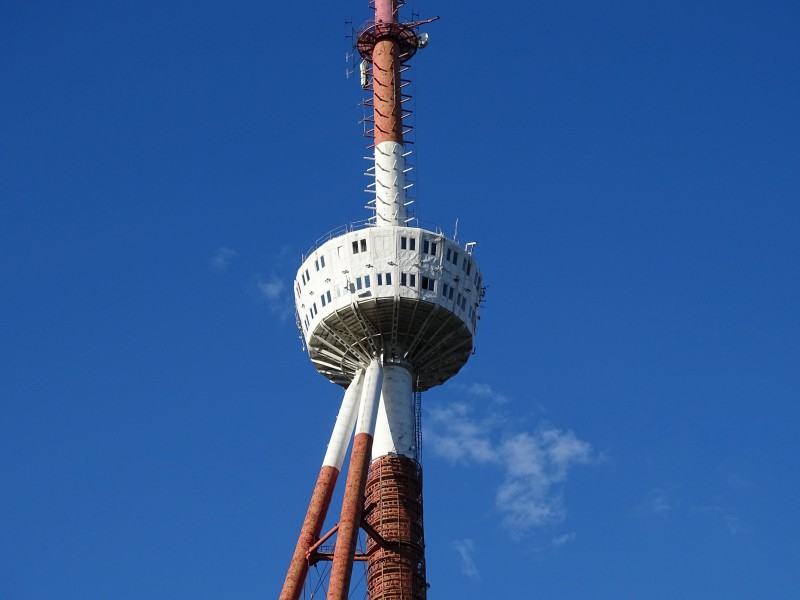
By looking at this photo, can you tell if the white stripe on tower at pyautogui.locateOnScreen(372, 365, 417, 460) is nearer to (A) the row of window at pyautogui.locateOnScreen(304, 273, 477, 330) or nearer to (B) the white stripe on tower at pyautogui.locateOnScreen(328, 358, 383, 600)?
(B) the white stripe on tower at pyautogui.locateOnScreen(328, 358, 383, 600)

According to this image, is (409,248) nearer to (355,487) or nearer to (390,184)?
(390,184)

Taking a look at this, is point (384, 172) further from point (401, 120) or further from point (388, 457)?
point (388, 457)

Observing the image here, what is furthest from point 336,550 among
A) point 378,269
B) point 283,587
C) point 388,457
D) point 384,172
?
point 384,172

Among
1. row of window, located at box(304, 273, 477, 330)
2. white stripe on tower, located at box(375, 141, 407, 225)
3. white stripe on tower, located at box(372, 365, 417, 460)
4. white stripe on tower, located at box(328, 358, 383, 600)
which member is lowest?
white stripe on tower, located at box(328, 358, 383, 600)

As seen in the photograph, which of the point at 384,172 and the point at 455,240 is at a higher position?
the point at 384,172

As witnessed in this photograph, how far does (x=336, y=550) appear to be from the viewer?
10681 cm

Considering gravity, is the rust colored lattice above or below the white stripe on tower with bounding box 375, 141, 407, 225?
below

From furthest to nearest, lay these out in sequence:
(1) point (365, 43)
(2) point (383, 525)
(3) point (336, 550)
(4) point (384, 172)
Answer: (1) point (365, 43)
(4) point (384, 172)
(2) point (383, 525)
(3) point (336, 550)

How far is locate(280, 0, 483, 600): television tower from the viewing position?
113m

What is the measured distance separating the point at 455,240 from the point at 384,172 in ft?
30.9

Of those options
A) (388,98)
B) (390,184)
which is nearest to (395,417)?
(390,184)

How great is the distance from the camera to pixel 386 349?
11844 centimetres

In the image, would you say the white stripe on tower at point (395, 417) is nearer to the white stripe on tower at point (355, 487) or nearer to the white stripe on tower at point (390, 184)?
the white stripe on tower at point (355, 487)

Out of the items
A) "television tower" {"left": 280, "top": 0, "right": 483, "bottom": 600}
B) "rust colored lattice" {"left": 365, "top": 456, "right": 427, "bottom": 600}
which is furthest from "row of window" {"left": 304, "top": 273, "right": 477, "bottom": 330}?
"rust colored lattice" {"left": 365, "top": 456, "right": 427, "bottom": 600}
